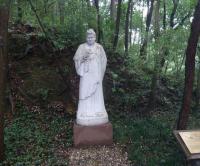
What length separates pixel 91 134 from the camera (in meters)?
8.23

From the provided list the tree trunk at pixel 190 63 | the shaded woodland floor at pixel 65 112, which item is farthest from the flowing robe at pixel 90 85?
the tree trunk at pixel 190 63

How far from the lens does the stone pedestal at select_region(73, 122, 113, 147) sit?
8.20 meters

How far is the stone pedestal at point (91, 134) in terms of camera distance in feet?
26.9

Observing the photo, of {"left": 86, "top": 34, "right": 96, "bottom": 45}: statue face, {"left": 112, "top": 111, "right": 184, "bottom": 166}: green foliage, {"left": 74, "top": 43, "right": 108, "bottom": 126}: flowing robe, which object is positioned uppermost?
{"left": 86, "top": 34, "right": 96, "bottom": 45}: statue face

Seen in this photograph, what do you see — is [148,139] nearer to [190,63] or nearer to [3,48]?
[190,63]

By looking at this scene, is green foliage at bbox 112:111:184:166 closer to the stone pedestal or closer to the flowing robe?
the stone pedestal

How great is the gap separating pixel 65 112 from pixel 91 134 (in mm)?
1936

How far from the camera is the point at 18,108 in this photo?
9898 mm

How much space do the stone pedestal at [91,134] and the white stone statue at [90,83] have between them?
0.12 metres

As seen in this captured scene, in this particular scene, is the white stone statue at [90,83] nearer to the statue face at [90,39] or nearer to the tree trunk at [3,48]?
the statue face at [90,39]

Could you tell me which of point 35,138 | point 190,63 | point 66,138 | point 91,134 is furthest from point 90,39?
point 35,138

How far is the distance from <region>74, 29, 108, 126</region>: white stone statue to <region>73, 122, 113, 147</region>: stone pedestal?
0.12 metres

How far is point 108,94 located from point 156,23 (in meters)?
2.61

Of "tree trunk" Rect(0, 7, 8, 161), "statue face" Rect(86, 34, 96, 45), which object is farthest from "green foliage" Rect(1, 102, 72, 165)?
"statue face" Rect(86, 34, 96, 45)
